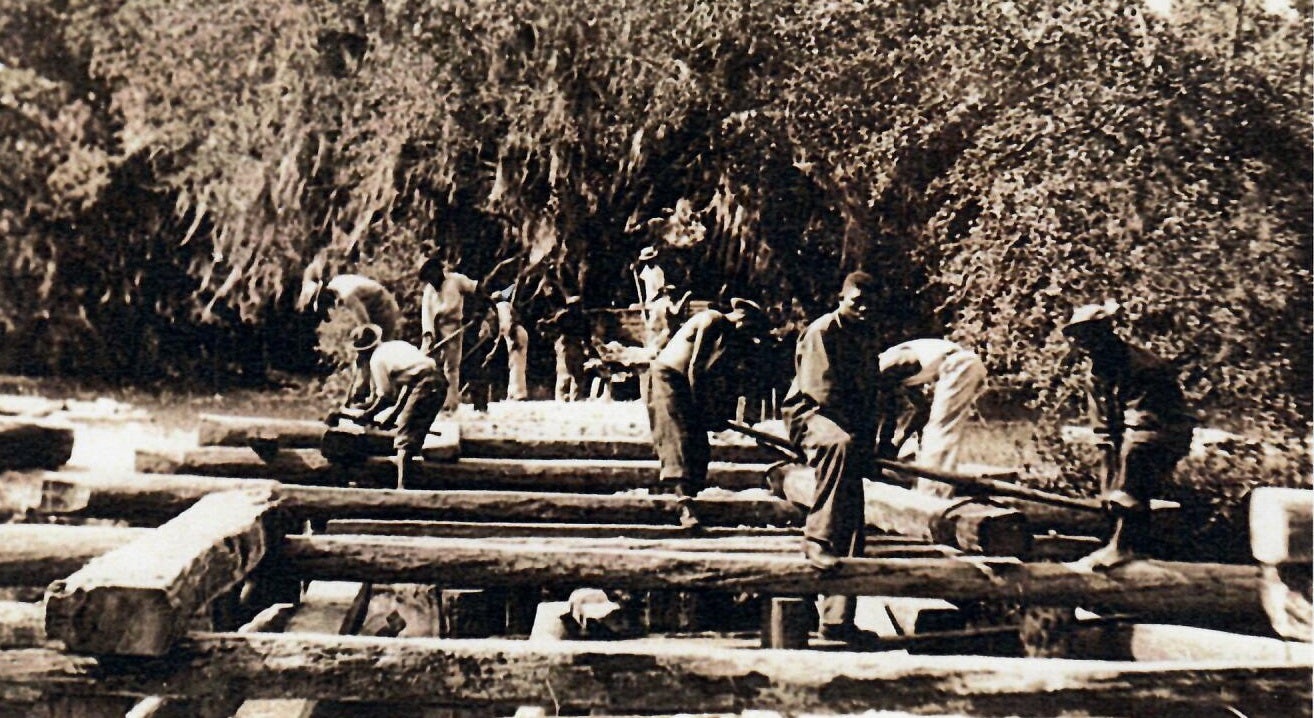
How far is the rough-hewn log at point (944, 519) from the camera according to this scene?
441 cm

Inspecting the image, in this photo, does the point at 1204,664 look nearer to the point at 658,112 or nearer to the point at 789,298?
the point at 789,298

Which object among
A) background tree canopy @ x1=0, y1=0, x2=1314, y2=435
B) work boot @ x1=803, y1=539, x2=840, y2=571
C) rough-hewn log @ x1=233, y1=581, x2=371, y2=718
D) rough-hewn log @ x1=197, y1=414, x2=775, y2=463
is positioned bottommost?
rough-hewn log @ x1=233, y1=581, x2=371, y2=718

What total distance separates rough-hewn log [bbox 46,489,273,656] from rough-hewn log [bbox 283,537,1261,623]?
0.76 meters

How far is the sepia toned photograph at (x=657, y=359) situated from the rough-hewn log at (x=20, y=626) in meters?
0.04

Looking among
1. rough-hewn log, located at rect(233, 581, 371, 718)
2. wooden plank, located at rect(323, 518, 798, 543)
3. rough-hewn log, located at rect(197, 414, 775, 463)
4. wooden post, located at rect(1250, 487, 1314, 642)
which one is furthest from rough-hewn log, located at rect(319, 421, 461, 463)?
wooden post, located at rect(1250, 487, 1314, 642)

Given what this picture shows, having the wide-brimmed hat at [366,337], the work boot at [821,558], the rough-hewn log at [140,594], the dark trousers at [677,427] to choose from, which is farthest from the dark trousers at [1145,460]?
the wide-brimmed hat at [366,337]

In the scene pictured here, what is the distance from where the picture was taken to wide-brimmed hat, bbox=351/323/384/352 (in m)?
6.67

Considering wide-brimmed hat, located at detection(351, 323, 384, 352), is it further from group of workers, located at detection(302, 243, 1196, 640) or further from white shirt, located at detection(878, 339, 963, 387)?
white shirt, located at detection(878, 339, 963, 387)

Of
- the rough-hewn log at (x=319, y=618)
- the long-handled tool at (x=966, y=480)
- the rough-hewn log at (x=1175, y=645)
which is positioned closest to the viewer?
the rough-hewn log at (x=1175, y=645)

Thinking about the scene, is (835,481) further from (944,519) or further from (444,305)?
(444,305)

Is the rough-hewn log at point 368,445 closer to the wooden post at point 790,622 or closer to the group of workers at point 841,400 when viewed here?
the group of workers at point 841,400

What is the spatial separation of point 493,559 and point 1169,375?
2860mm

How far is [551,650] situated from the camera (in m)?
3.32

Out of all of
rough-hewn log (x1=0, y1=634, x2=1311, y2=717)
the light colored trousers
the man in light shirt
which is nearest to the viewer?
rough-hewn log (x1=0, y1=634, x2=1311, y2=717)
